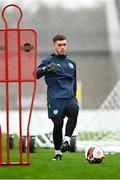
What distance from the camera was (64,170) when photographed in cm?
949

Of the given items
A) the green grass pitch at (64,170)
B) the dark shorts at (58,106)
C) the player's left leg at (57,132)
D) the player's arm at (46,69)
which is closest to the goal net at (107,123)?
the player's left leg at (57,132)

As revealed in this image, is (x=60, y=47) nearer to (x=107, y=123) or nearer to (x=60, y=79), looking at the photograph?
(x=60, y=79)

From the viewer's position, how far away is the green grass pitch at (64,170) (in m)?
8.96

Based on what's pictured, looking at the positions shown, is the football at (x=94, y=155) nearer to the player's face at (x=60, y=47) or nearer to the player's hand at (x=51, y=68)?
→ the player's hand at (x=51, y=68)

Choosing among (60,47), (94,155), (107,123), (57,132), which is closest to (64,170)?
(94,155)

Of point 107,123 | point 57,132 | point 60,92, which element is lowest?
point 107,123

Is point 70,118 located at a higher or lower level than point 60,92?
lower

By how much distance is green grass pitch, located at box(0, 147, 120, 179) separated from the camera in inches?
353

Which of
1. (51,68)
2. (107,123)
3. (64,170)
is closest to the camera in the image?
(64,170)

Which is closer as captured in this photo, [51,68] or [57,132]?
[51,68]

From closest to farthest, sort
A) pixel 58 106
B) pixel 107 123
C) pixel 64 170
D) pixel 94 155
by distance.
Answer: pixel 64 170 → pixel 94 155 → pixel 58 106 → pixel 107 123

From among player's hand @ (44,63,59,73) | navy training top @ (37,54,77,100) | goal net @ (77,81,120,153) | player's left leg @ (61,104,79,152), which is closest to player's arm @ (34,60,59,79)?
player's hand @ (44,63,59,73)

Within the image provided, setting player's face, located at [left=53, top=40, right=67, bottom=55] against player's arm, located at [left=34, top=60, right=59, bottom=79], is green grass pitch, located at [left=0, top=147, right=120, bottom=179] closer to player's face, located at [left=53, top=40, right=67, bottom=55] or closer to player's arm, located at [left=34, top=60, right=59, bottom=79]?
player's arm, located at [left=34, top=60, right=59, bottom=79]

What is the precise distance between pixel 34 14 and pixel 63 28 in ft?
5.19
